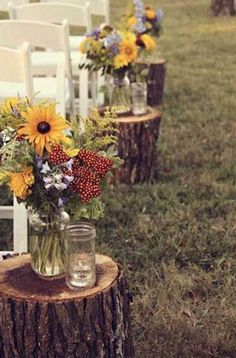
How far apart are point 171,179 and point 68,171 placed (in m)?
3.01

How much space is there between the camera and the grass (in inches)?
145

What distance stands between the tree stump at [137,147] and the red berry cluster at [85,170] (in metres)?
2.64

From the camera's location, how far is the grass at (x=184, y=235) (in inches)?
145

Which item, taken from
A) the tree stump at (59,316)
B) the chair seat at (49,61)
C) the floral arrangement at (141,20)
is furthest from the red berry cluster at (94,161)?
the chair seat at (49,61)

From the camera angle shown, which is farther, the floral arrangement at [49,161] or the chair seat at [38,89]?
the chair seat at [38,89]

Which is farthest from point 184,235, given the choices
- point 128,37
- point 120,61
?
point 128,37

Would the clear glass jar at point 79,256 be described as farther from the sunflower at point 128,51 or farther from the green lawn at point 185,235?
the sunflower at point 128,51

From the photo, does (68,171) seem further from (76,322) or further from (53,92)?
(53,92)

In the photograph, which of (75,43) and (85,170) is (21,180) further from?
(75,43)

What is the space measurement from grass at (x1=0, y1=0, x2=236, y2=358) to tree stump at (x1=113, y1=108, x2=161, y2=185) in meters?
0.11

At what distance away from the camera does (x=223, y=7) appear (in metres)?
13.3

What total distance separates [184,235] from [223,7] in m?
9.28

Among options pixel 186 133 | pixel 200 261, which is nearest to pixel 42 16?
pixel 186 133

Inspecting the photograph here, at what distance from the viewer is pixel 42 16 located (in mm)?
6066
